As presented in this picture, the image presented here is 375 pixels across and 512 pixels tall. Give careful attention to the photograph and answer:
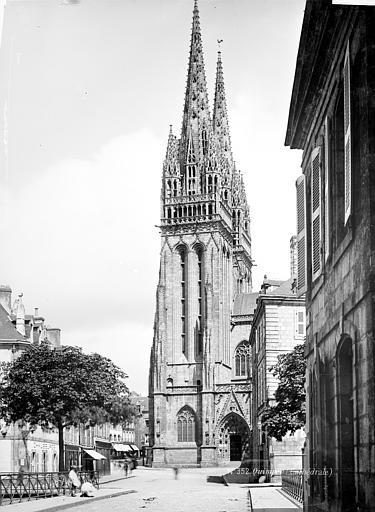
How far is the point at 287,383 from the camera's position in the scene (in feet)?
61.4

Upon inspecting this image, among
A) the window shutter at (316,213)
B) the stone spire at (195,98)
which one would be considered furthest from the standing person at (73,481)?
the window shutter at (316,213)

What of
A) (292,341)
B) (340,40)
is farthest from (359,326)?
(292,341)

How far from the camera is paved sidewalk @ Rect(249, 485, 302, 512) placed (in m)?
14.3

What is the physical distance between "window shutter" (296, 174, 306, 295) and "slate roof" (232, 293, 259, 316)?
66.5 meters

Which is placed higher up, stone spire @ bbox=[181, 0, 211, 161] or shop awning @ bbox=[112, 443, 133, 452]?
stone spire @ bbox=[181, 0, 211, 161]

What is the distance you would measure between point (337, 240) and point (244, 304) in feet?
233

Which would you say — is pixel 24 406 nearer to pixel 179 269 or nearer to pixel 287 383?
pixel 287 383

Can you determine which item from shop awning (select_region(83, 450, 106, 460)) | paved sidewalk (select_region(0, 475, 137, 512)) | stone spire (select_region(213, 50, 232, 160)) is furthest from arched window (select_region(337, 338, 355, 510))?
shop awning (select_region(83, 450, 106, 460))

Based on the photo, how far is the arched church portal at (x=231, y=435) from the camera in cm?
7394

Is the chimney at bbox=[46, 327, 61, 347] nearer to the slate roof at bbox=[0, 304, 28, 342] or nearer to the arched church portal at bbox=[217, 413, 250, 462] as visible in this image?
the slate roof at bbox=[0, 304, 28, 342]

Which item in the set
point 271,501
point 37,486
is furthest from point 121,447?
point 271,501

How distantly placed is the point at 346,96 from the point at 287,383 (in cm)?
935

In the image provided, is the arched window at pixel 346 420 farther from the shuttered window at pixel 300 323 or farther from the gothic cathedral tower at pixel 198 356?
the gothic cathedral tower at pixel 198 356

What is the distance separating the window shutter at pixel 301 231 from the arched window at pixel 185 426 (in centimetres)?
6263
